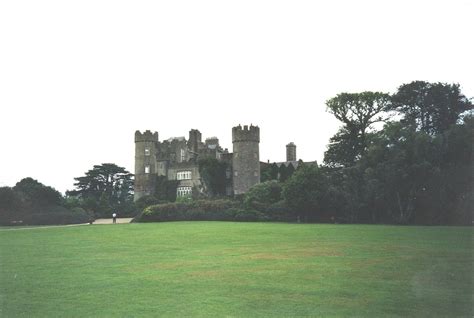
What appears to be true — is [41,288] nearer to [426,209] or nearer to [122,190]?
[426,209]

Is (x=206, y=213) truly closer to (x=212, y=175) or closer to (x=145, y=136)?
(x=212, y=175)

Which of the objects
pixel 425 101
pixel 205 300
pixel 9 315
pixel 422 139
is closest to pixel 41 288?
pixel 9 315

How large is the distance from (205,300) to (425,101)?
132 feet

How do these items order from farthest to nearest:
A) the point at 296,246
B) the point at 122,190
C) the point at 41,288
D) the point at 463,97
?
the point at 122,190 < the point at 463,97 < the point at 296,246 < the point at 41,288

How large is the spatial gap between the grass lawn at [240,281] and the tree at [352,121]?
97.2 ft

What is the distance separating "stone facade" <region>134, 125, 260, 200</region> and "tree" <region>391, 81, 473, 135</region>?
21.0m

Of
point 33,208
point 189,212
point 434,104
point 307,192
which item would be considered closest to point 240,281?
point 307,192

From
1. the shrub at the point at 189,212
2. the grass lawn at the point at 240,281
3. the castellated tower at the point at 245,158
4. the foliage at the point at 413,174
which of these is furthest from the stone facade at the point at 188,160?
the grass lawn at the point at 240,281

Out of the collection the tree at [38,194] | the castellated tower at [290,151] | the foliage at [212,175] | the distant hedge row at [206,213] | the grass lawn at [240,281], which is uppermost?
the castellated tower at [290,151]

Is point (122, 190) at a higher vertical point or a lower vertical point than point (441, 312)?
higher

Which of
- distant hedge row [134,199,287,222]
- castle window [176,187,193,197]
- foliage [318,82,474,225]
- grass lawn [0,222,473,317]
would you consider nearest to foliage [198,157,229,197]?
castle window [176,187,193,197]

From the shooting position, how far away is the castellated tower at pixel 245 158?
62.2m

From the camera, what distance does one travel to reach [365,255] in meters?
16.5

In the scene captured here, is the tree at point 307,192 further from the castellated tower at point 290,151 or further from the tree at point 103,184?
the tree at point 103,184
